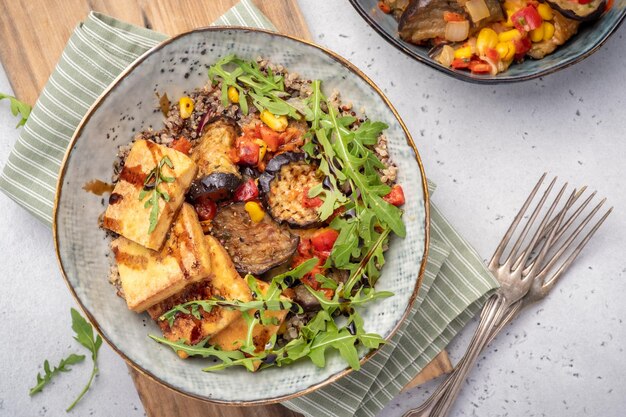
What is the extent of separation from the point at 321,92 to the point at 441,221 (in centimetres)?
115

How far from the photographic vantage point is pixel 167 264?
3.23 m

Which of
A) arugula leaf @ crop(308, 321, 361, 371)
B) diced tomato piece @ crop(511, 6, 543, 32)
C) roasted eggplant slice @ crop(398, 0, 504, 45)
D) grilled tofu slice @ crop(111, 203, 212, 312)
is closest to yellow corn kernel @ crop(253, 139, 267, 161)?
grilled tofu slice @ crop(111, 203, 212, 312)

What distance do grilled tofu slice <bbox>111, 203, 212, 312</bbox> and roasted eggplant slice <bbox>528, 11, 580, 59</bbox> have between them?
2338mm

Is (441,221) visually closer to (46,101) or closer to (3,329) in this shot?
(46,101)

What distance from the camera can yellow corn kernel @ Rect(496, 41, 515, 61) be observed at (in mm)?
3803

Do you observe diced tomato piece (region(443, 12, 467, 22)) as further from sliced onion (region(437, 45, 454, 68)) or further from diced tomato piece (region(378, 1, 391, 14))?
diced tomato piece (region(378, 1, 391, 14))

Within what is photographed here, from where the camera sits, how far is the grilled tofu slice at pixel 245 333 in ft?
10.9

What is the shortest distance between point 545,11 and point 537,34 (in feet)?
0.47

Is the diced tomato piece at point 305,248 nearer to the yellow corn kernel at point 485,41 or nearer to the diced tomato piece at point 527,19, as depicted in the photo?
the yellow corn kernel at point 485,41

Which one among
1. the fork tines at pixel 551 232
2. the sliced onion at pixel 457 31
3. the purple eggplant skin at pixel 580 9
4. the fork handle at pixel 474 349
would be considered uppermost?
the purple eggplant skin at pixel 580 9

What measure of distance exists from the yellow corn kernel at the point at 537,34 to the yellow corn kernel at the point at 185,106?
2.12 m

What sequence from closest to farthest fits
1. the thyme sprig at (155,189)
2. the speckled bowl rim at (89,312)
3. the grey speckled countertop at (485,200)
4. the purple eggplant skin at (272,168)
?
1. the thyme sprig at (155,189)
2. the speckled bowl rim at (89,312)
3. the purple eggplant skin at (272,168)
4. the grey speckled countertop at (485,200)

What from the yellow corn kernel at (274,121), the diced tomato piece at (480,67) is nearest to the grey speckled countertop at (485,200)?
the diced tomato piece at (480,67)

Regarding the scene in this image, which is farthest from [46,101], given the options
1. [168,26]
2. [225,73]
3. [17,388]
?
[17,388]
